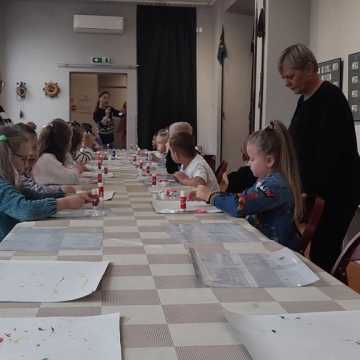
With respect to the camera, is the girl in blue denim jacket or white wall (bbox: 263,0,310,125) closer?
the girl in blue denim jacket

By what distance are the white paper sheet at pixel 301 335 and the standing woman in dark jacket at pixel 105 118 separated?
823cm

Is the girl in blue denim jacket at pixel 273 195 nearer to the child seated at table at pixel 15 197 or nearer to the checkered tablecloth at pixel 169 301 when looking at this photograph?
the checkered tablecloth at pixel 169 301

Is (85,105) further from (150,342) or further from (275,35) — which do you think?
(150,342)

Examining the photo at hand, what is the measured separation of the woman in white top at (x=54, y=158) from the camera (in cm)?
321

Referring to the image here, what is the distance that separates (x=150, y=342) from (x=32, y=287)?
1.22 feet

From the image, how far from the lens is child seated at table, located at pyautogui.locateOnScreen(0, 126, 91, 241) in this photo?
6.56 ft

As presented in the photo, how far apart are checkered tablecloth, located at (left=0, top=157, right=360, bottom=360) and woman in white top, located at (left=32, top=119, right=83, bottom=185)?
1608 millimetres

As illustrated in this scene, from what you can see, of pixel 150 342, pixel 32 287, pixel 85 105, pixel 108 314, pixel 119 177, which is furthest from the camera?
pixel 85 105

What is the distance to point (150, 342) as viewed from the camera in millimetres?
904

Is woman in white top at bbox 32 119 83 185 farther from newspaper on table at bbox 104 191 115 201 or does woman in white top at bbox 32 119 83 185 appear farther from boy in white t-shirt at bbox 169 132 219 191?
boy in white t-shirt at bbox 169 132 219 191

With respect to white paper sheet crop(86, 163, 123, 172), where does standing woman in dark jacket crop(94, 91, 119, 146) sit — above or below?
above

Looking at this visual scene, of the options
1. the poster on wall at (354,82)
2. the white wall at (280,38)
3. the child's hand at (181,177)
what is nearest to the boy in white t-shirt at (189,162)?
the child's hand at (181,177)

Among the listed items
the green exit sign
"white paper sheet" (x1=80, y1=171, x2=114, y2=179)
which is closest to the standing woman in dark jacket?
the green exit sign

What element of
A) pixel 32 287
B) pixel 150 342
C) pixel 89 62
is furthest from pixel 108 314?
pixel 89 62
